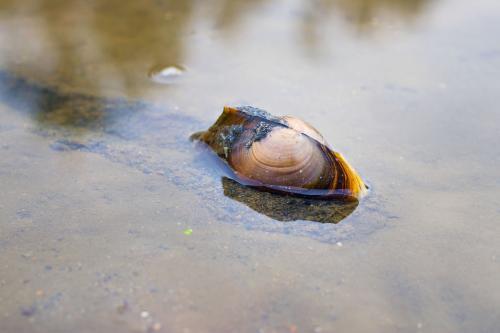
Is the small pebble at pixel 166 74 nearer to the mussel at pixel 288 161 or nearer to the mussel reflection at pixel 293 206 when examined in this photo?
the mussel at pixel 288 161

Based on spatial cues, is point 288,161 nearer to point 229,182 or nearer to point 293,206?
point 293,206

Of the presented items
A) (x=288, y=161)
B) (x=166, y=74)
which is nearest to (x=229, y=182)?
(x=288, y=161)

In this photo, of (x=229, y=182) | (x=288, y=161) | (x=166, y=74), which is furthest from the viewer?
(x=166, y=74)

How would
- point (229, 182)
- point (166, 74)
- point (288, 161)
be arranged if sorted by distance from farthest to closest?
point (166, 74), point (229, 182), point (288, 161)

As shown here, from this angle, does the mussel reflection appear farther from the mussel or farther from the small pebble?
the small pebble

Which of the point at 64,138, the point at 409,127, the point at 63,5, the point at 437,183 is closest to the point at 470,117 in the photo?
the point at 409,127

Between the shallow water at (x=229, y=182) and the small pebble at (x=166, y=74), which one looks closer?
the shallow water at (x=229, y=182)

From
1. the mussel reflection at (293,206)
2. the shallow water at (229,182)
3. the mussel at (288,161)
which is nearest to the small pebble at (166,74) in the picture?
the shallow water at (229,182)
